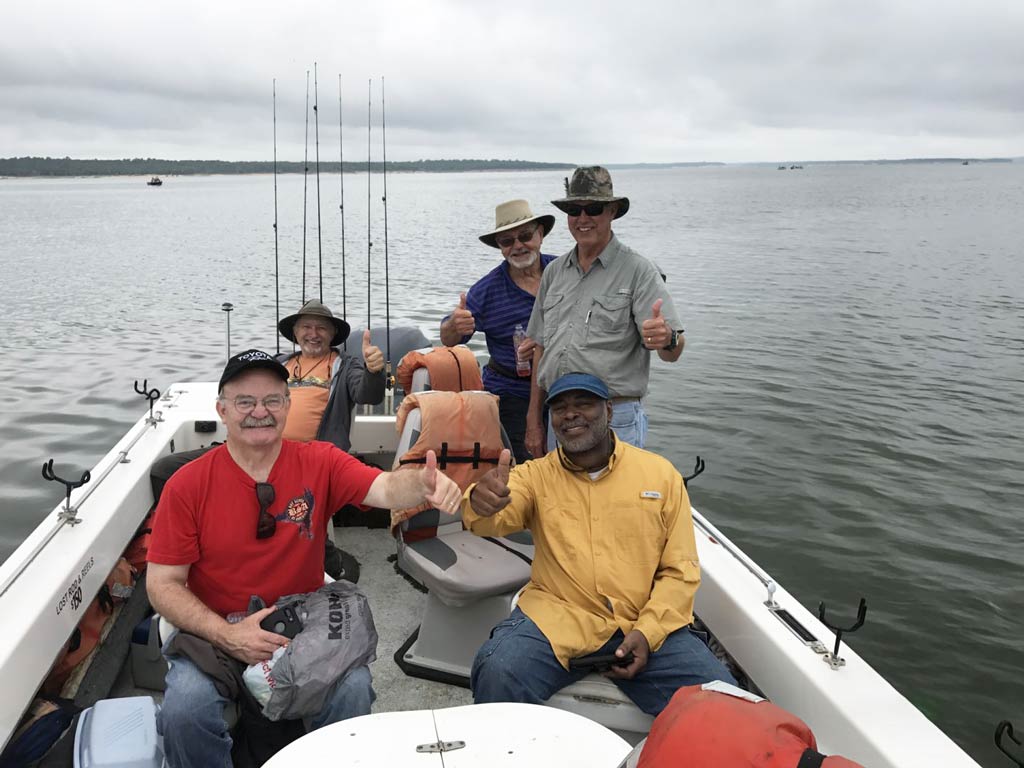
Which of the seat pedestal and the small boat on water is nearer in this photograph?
the small boat on water

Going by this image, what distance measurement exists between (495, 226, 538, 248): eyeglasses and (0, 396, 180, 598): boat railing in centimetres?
203

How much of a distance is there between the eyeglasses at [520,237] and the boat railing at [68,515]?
203 cm

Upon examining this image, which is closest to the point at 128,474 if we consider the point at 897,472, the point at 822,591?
the point at 822,591

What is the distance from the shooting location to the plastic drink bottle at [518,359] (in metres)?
3.60

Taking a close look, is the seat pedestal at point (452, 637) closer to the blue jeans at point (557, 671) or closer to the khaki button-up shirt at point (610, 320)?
the blue jeans at point (557, 671)

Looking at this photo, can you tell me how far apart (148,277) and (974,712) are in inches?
749

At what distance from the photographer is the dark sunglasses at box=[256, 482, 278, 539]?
2.32 metres

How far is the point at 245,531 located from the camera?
2.32 m

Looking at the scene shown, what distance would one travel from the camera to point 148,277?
19.0 m

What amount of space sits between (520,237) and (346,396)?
45.8 inches

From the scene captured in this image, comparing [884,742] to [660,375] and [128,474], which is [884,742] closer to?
[128,474]

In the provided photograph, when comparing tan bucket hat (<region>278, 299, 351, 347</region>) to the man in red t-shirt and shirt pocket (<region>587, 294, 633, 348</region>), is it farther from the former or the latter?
the man in red t-shirt

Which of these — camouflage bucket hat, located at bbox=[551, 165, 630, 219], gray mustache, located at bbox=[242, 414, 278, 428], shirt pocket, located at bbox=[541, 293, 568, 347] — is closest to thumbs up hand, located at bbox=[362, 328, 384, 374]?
shirt pocket, located at bbox=[541, 293, 568, 347]

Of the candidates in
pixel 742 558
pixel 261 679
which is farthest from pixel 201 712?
pixel 742 558
